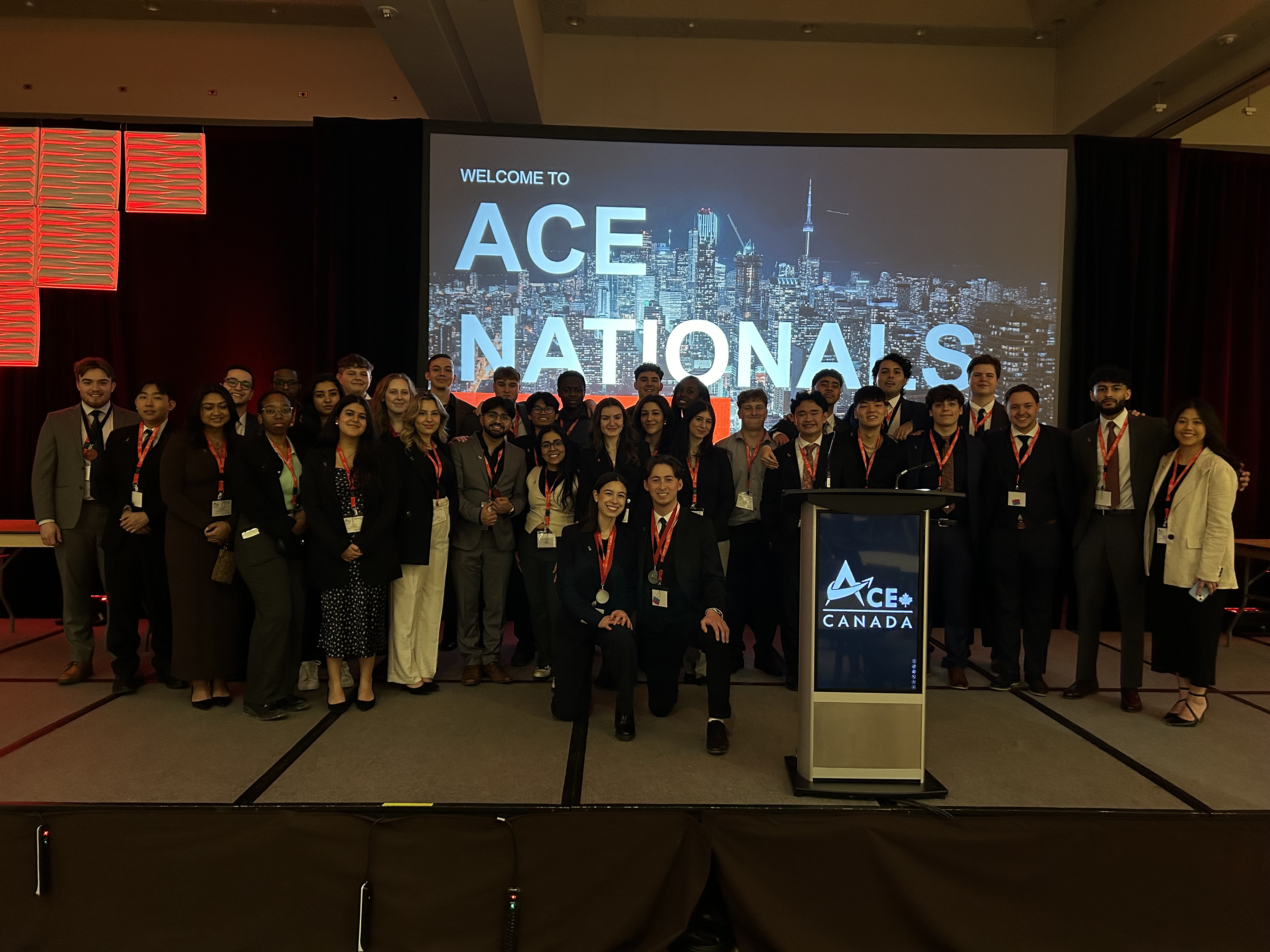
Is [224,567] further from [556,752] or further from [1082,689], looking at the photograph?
[1082,689]

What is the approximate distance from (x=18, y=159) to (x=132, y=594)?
443cm

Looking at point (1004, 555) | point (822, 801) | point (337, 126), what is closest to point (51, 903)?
point (822, 801)

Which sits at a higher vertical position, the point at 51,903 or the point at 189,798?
the point at 189,798

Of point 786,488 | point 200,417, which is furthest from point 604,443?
point 200,417

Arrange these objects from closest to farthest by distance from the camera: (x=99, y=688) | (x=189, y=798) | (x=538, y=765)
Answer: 1. (x=189, y=798)
2. (x=538, y=765)
3. (x=99, y=688)

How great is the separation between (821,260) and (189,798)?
16.4 ft

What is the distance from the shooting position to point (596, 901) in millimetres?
2262

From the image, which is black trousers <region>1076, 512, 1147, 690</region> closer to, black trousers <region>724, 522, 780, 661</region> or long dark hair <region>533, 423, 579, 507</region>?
black trousers <region>724, 522, 780, 661</region>

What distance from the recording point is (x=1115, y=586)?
12.5ft

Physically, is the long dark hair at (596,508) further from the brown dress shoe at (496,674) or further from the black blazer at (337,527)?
the brown dress shoe at (496,674)

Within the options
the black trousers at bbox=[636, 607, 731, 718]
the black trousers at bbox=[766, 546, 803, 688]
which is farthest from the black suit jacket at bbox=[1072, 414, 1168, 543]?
the black trousers at bbox=[636, 607, 731, 718]

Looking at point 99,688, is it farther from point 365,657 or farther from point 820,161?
point 820,161

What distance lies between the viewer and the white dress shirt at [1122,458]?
3.80 m

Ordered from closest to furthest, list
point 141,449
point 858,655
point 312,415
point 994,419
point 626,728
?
point 858,655 → point 626,728 → point 141,449 → point 312,415 → point 994,419
